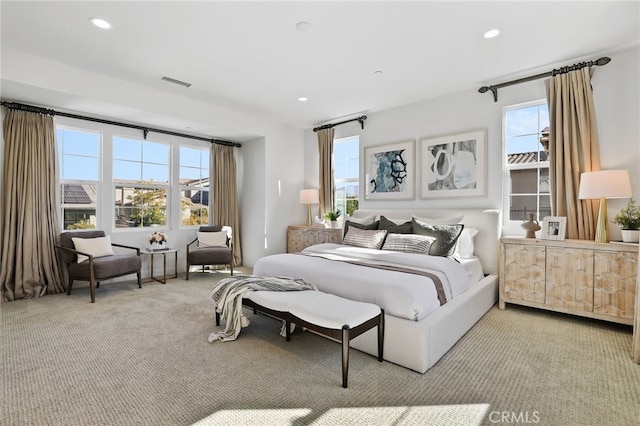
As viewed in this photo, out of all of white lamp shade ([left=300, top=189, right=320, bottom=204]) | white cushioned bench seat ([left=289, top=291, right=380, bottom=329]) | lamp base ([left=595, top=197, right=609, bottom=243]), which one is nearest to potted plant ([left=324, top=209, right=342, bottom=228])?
white lamp shade ([left=300, top=189, right=320, bottom=204])

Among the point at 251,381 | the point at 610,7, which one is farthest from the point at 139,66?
the point at 610,7

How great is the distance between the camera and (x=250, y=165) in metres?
6.12

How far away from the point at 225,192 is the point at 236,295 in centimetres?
358

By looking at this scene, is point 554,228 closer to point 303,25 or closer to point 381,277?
point 381,277

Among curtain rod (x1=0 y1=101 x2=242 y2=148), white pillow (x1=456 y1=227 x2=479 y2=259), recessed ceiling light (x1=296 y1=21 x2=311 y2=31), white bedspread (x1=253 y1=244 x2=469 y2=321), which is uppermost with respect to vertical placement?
recessed ceiling light (x1=296 y1=21 x2=311 y2=31)

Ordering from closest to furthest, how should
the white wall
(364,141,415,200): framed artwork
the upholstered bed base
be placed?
1. the upholstered bed base
2. the white wall
3. (364,141,415,200): framed artwork

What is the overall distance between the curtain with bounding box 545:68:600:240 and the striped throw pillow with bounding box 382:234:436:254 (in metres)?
1.46

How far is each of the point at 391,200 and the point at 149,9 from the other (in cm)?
386

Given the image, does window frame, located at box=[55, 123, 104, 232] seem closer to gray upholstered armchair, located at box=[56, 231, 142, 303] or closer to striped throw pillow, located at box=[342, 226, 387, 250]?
gray upholstered armchair, located at box=[56, 231, 142, 303]

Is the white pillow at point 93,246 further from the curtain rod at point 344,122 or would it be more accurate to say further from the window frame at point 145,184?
the curtain rod at point 344,122

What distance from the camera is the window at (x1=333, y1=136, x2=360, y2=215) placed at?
5.67 m

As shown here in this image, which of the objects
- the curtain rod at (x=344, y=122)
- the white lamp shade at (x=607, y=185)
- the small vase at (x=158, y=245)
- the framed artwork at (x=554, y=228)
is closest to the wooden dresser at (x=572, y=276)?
the framed artwork at (x=554, y=228)

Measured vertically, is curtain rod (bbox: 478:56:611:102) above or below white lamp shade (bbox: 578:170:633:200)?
above

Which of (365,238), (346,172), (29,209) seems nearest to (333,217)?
(346,172)
